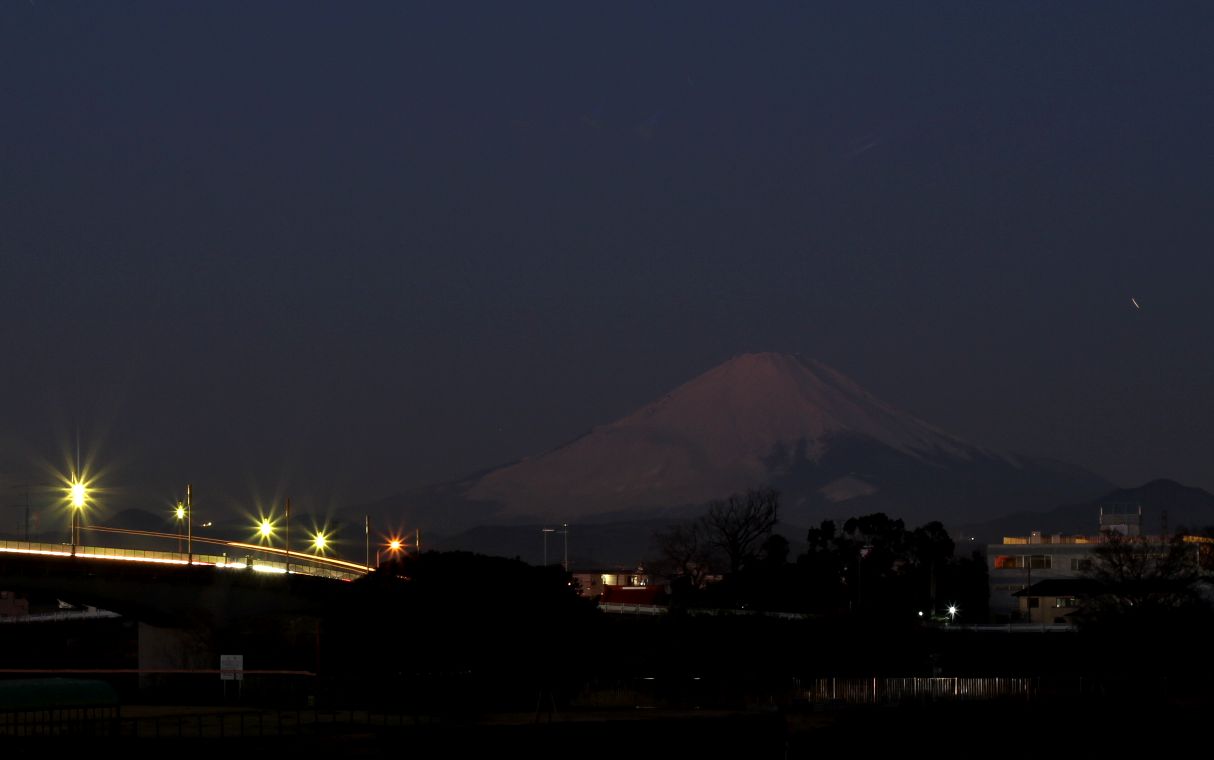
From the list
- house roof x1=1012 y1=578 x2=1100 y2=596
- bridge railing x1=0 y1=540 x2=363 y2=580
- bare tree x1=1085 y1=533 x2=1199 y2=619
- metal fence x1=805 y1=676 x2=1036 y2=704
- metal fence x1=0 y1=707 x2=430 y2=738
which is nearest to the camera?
metal fence x1=0 y1=707 x2=430 y2=738

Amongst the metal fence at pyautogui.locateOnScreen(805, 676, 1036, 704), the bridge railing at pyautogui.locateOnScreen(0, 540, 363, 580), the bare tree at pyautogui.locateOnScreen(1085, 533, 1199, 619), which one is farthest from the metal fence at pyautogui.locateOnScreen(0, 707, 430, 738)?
the bare tree at pyautogui.locateOnScreen(1085, 533, 1199, 619)

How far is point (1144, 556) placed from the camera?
159250 mm

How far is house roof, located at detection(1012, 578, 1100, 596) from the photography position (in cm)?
17800

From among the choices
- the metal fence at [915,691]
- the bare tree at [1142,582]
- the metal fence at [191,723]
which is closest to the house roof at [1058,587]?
the bare tree at [1142,582]

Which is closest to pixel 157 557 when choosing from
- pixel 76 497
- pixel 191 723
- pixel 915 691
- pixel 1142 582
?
pixel 76 497

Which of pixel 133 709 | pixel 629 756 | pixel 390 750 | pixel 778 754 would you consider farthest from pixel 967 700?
pixel 133 709

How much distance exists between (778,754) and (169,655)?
241 ft

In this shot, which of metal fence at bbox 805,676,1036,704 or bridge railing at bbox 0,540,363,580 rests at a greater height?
bridge railing at bbox 0,540,363,580

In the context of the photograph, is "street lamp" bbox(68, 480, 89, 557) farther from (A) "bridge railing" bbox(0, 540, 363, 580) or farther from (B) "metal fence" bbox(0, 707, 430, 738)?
(B) "metal fence" bbox(0, 707, 430, 738)

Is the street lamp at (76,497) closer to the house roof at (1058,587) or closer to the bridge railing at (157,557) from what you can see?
the bridge railing at (157,557)

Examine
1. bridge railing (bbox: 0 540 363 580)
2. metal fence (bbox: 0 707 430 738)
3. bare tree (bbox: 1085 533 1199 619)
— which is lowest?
metal fence (bbox: 0 707 430 738)

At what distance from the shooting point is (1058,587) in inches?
7328

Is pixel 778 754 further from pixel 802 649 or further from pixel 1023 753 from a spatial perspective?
pixel 802 649

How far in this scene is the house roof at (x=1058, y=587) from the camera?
178000mm
